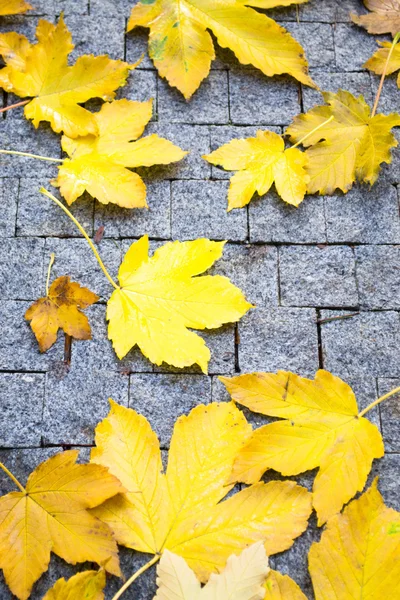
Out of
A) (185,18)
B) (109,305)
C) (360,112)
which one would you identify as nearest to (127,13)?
(185,18)

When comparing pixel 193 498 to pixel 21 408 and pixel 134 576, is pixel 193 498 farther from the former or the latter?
pixel 21 408

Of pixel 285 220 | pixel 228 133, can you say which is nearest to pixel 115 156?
pixel 228 133

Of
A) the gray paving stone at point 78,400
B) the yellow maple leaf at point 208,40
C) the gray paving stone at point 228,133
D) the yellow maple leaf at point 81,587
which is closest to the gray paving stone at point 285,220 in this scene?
the gray paving stone at point 228,133

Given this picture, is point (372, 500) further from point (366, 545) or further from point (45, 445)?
point (45, 445)

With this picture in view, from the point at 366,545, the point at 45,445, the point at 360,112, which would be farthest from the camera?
the point at 360,112

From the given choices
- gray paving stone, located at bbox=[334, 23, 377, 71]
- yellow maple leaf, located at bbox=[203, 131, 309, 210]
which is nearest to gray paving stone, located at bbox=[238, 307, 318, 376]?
yellow maple leaf, located at bbox=[203, 131, 309, 210]

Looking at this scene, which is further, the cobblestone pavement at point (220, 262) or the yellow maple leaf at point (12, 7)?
the yellow maple leaf at point (12, 7)

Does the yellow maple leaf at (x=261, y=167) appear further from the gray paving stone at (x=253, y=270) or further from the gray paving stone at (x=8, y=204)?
the gray paving stone at (x=8, y=204)
